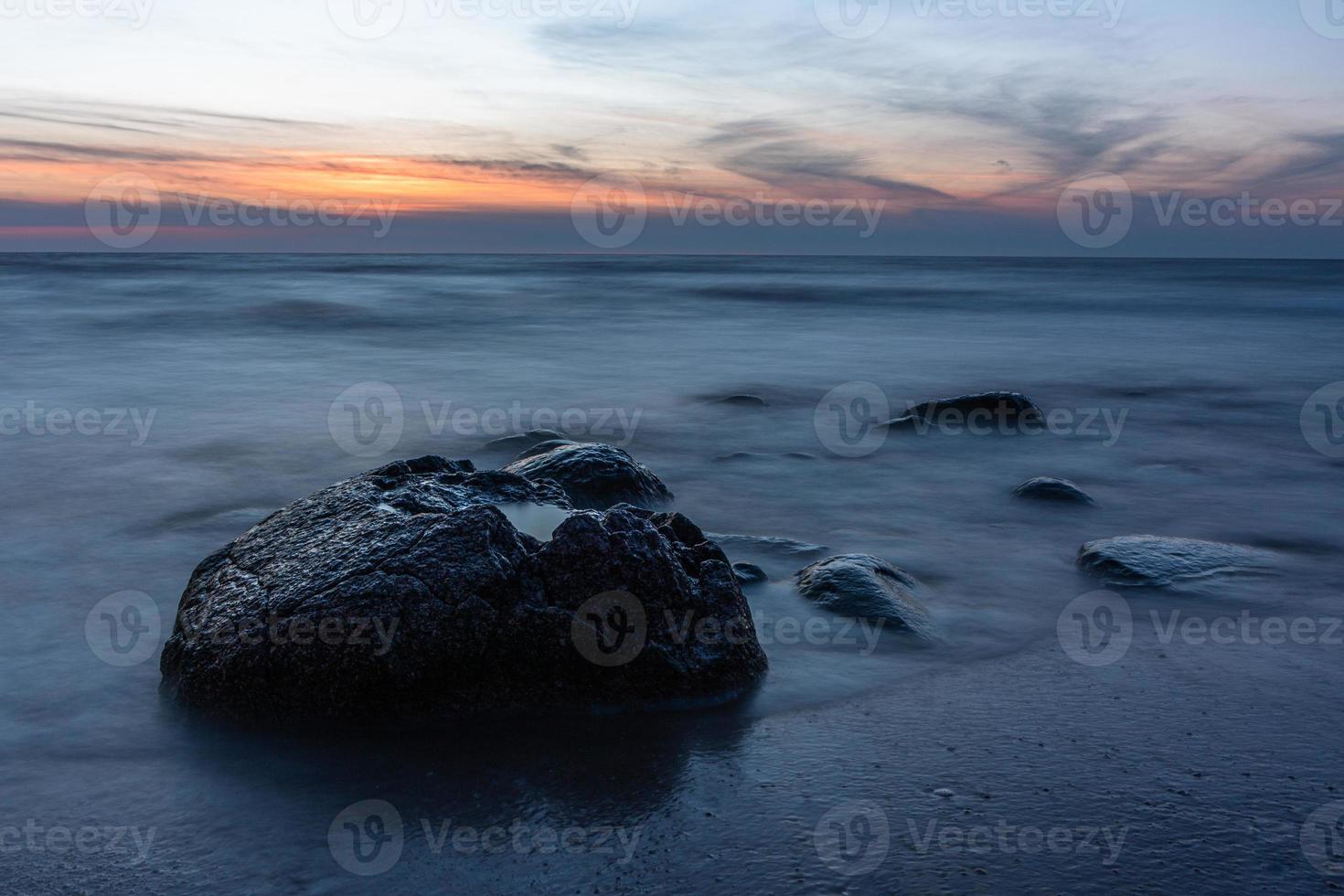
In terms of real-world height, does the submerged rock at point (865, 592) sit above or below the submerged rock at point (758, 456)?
below

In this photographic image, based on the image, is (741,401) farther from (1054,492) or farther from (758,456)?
(1054,492)

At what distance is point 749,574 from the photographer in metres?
5.71

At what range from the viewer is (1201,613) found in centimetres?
543

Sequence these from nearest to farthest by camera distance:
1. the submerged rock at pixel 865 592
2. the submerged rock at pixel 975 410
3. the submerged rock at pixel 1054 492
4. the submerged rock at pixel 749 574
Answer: the submerged rock at pixel 865 592 → the submerged rock at pixel 749 574 → the submerged rock at pixel 1054 492 → the submerged rock at pixel 975 410

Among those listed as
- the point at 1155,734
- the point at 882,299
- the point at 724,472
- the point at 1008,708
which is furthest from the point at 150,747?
the point at 882,299

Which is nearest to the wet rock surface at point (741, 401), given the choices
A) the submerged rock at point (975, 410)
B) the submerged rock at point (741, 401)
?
the submerged rock at point (741, 401)

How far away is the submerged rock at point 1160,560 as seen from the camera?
5926 millimetres

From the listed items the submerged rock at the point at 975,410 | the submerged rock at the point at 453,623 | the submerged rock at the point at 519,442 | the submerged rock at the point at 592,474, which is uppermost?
the submerged rock at the point at 975,410

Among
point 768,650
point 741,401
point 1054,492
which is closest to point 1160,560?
point 1054,492

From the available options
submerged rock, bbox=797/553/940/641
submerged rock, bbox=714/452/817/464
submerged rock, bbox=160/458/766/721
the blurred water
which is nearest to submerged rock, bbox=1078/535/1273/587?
the blurred water

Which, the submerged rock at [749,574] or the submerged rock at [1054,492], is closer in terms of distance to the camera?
the submerged rock at [749,574]

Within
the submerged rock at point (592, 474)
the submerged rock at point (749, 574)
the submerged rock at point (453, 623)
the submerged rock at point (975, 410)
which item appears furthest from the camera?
the submerged rock at point (975, 410)

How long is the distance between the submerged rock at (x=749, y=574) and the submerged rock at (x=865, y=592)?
21 cm

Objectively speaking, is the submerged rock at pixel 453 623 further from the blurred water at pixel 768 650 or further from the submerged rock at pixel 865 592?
the submerged rock at pixel 865 592
